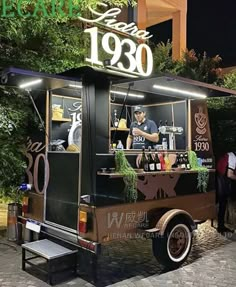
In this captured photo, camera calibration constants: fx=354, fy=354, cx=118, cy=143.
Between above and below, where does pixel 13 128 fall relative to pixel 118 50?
below

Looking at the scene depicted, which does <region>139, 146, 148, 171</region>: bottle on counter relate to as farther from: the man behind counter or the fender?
the man behind counter

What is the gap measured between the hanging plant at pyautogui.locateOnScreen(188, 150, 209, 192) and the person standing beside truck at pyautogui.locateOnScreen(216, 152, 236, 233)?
3.61ft

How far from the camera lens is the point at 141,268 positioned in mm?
4945

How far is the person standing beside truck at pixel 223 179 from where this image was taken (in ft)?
22.1

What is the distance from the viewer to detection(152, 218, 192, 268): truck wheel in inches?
188

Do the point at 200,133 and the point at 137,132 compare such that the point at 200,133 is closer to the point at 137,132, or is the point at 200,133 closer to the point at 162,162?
the point at 137,132

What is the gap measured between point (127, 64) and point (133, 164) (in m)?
1.39

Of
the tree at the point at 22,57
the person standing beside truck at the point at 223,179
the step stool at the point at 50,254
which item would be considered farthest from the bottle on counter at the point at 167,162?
the tree at the point at 22,57

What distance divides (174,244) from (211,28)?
43.8ft

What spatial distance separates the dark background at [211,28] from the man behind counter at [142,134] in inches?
398

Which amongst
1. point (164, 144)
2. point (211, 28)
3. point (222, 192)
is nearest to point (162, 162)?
point (164, 144)

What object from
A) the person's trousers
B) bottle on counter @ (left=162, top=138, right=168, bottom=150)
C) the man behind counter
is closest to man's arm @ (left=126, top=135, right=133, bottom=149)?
the man behind counter

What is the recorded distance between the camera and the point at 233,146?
8.59m

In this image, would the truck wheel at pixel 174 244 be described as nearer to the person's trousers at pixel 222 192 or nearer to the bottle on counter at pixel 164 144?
the bottle on counter at pixel 164 144
